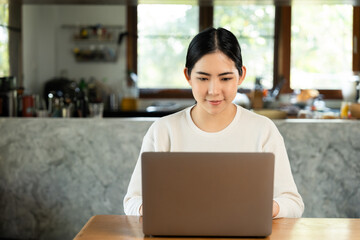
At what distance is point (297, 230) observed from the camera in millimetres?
1363

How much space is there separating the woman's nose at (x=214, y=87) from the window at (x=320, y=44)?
462 centimetres

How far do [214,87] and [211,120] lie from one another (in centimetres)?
16

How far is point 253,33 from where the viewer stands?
5.98m

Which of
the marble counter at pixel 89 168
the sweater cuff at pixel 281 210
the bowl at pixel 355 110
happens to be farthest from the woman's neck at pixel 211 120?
the bowl at pixel 355 110

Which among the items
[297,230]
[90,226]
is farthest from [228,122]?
[90,226]

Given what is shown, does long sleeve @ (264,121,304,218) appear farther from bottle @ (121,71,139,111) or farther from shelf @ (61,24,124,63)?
shelf @ (61,24,124,63)

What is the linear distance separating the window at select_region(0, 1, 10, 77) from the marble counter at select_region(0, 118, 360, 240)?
142 cm

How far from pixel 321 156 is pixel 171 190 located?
6.67ft

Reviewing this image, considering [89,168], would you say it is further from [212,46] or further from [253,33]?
[253,33]

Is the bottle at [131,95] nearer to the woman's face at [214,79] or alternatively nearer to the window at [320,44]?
the window at [320,44]

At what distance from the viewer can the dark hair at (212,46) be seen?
159 centimetres

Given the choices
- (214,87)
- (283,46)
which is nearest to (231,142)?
(214,87)

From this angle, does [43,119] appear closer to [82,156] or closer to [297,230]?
[82,156]

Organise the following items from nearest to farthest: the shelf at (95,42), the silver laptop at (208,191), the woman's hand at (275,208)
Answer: the silver laptop at (208,191) < the woman's hand at (275,208) < the shelf at (95,42)
